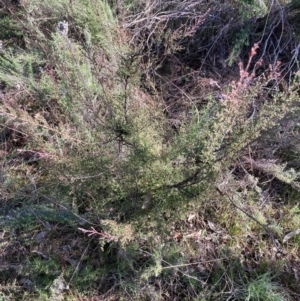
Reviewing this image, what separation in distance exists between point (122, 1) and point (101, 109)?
122 centimetres

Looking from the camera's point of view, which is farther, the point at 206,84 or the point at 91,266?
the point at 206,84

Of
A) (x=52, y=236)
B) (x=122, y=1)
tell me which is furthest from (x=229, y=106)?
(x=122, y=1)

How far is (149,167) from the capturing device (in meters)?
1.79

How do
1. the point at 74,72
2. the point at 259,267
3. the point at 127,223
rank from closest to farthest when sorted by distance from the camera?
the point at 127,223 → the point at 74,72 → the point at 259,267

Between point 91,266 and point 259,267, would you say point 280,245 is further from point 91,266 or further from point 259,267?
point 91,266

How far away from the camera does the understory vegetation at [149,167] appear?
175cm

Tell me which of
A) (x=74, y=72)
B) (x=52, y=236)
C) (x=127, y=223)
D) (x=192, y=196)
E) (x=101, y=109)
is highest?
(x=74, y=72)

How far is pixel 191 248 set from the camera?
7.54 feet

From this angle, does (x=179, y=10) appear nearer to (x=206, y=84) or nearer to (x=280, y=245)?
(x=206, y=84)

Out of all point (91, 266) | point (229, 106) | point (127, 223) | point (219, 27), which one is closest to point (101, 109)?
point (127, 223)

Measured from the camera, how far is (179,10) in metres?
2.89

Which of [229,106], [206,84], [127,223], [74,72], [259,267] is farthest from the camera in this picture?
[206,84]

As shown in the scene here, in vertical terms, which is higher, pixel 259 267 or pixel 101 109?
pixel 101 109

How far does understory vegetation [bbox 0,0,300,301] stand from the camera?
1.75 m
